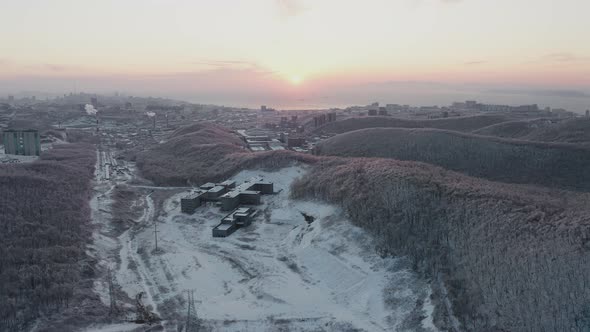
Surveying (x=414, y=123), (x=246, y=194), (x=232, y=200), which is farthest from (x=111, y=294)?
(x=414, y=123)

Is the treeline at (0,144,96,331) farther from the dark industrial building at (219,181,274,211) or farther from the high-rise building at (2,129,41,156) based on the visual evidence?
the high-rise building at (2,129,41,156)

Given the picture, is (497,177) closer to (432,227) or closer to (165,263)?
(432,227)

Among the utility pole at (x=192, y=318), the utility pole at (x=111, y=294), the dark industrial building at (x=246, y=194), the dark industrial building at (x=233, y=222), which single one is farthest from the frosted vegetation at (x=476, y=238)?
the utility pole at (x=111, y=294)

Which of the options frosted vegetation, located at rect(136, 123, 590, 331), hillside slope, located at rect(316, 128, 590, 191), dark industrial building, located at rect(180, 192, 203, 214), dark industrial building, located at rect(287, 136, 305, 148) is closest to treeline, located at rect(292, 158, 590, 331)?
frosted vegetation, located at rect(136, 123, 590, 331)

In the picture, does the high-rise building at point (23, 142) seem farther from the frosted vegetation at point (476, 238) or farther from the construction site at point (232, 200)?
the frosted vegetation at point (476, 238)

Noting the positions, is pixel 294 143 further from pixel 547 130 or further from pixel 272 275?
pixel 272 275

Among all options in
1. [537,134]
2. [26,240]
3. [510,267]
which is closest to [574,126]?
[537,134]
